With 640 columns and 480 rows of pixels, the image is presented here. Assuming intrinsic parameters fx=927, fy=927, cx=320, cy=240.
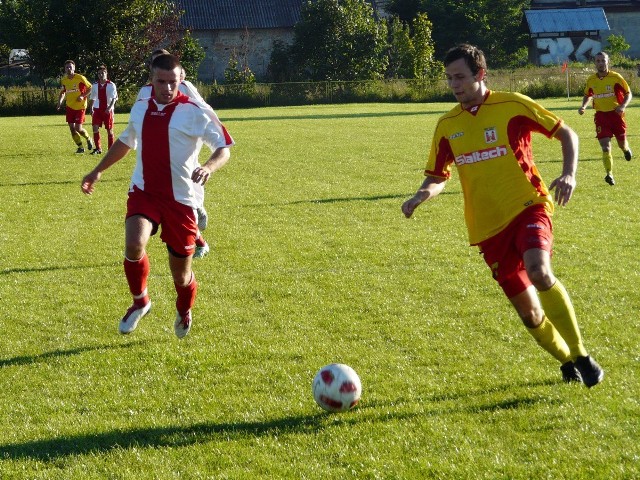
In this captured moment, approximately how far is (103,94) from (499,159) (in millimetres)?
17598

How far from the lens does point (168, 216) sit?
6.18 metres

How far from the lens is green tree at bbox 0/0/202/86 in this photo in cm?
4572

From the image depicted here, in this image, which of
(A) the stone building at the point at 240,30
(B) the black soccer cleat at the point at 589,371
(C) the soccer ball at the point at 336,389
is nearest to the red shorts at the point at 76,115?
(C) the soccer ball at the point at 336,389

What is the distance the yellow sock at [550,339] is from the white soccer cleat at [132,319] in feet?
9.24

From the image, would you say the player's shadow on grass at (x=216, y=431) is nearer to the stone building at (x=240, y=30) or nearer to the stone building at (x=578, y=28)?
the stone building at (x=240, y=30)

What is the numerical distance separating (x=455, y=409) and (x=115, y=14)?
145 feet

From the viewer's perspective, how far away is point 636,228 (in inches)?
404

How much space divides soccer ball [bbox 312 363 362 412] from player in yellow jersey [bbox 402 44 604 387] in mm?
1025

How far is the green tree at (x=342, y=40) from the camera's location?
1997 inches

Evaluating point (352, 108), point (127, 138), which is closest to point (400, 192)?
point (127, 138)

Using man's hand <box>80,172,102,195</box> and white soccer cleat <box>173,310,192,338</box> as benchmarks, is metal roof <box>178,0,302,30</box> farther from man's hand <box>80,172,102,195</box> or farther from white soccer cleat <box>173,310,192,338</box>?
white soccer cleat <box>173,310,192,338</box>

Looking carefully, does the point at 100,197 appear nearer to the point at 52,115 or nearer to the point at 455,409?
the point at 455,409

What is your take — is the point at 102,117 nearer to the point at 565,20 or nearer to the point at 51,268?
the point at 51,268

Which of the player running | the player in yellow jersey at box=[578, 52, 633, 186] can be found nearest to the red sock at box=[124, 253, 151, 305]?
the player in yellow jersey at box=[578, 52, 633, 186]
